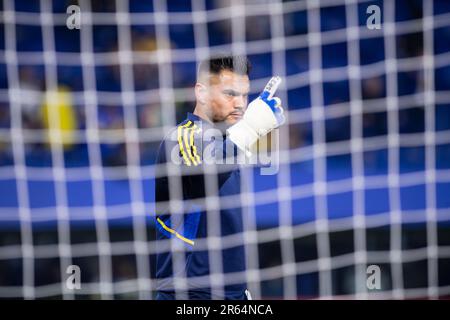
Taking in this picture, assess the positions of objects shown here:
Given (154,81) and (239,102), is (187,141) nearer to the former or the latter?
(239,102)

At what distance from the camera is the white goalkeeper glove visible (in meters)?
2.22

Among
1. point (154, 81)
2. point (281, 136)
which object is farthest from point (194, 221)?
point (154, 81)

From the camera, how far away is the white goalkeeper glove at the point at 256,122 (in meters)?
2.22

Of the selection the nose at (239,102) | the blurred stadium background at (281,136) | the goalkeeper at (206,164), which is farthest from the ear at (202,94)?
the blurred stadium background at (281,136)

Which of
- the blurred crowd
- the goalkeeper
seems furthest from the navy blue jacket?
the blurred crowd

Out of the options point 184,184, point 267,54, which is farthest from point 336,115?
point 184,184

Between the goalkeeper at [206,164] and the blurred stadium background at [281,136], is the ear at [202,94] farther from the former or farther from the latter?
the blurred stadium background at [281,136]

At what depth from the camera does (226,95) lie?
2.34 metres

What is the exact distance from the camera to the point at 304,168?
128 inches

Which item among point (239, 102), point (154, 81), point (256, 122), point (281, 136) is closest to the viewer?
point (256, 122)

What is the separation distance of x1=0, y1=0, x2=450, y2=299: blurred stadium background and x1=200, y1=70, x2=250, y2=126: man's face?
80cm

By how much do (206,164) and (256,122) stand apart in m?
0.25

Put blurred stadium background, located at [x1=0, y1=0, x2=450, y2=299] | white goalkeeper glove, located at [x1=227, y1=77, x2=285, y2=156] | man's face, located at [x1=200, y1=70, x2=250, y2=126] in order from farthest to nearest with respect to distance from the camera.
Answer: blurred stadium background, located at [x1=0, y1=0, x2=450, y2=299] < man's face, located at [x1=200, y1=70, x2=250, y2=126] < white goalkeeper glove, located at [x1=227, y1=77, x2=285, y2=156]

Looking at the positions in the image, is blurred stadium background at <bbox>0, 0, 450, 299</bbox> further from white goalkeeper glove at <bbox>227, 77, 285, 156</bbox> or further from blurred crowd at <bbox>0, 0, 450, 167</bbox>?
white goalkeeper glove at <bbox>227, 77, 285, 156</bbox>
